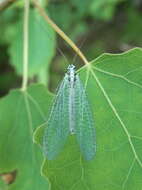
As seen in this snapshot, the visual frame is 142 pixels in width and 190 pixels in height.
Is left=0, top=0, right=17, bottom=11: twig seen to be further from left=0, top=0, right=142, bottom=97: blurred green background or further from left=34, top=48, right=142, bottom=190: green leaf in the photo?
left=0, top=0, right=142, bottom=97: blurred green background

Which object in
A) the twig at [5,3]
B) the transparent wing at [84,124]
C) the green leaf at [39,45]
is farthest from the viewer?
the green leaf at [39,45]

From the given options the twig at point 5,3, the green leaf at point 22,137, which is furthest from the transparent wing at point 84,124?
the twig at point 5,3

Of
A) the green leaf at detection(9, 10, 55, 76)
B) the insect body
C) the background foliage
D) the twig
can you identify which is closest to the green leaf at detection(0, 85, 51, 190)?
the background foliage

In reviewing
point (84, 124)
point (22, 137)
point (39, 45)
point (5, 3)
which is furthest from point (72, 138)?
point (39, 45)

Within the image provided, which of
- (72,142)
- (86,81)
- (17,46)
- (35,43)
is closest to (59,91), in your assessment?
(86,81)

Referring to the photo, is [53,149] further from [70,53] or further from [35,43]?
[70,53]

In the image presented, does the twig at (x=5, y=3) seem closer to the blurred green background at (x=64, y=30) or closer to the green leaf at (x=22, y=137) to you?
the green leaf at (x=22, y=137)

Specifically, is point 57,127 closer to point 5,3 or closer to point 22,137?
point 22,137

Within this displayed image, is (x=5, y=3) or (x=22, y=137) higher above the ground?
(x=5, y=3)
